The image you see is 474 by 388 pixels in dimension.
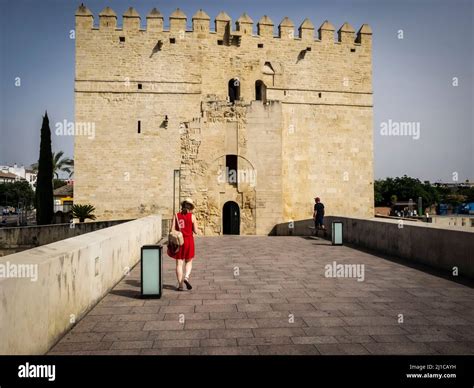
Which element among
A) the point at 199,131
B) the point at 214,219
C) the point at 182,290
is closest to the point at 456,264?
the point at 182,290

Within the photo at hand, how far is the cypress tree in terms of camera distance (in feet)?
71.4

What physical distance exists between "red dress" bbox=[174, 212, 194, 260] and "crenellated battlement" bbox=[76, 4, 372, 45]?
1782 centimetres

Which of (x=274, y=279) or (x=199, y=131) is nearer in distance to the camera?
(x=274, y=279)

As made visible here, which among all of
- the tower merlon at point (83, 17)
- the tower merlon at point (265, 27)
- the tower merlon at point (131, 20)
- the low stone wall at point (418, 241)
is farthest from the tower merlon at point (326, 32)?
the low stone wall at point (418, 241)

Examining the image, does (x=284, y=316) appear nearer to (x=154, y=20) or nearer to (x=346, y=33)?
(x=154, y=20)

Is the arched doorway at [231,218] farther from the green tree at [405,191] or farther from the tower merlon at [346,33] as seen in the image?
the green tree at [405,191]

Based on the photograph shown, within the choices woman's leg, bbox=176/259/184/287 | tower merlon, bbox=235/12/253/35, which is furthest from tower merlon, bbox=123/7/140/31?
woman's leg, bbox=176/259/184/287

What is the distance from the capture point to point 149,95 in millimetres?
20266

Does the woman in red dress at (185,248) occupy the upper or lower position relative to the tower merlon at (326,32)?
lower

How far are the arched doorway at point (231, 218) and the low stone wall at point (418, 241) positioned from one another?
6674mm

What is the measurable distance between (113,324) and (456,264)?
5.53 m

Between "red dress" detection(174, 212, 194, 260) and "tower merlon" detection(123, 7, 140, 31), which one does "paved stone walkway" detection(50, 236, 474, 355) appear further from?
"tower merlon" detection(123, 7, 140, 31)

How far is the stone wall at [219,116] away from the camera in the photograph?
53.6 ft
